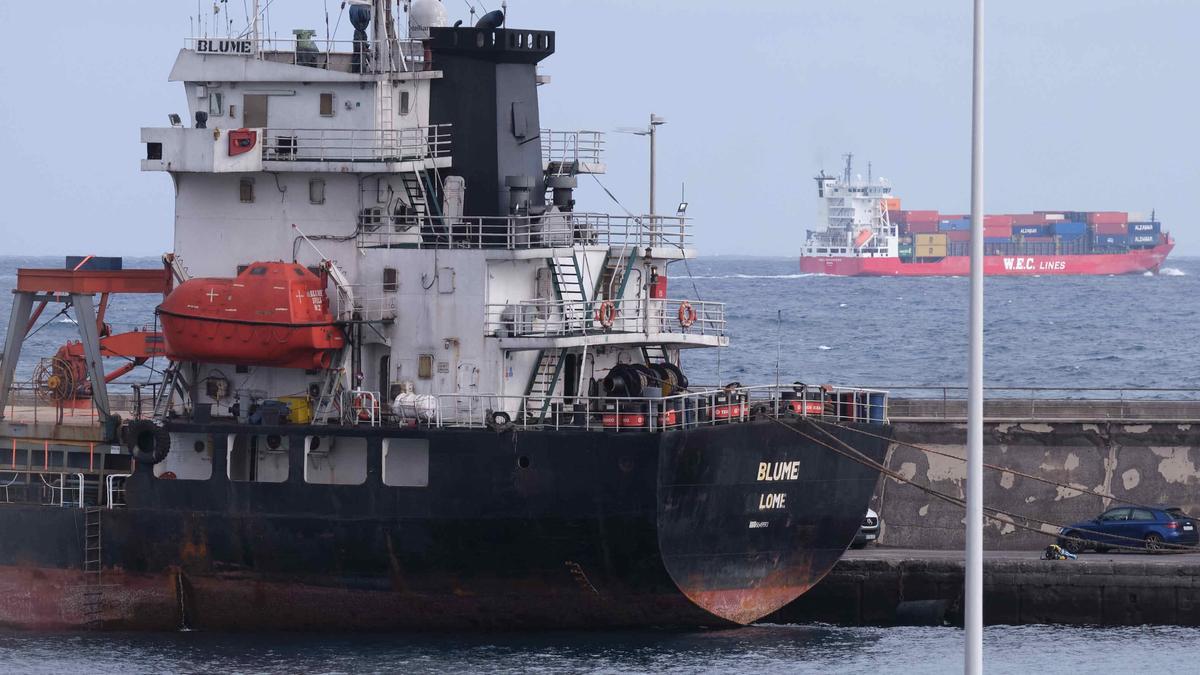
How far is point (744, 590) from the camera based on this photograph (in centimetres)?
3344

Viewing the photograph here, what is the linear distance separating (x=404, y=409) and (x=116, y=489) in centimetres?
574

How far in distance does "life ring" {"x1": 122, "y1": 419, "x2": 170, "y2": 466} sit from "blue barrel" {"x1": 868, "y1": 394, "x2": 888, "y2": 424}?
40.3ft

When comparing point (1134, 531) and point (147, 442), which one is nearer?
point (147, 442)

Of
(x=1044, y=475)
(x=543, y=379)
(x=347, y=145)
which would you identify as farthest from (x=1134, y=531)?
(x=347, y=145)

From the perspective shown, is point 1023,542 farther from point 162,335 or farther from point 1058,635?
point 162,335

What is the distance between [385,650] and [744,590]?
6167mm

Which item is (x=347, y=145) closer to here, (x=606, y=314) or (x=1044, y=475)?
(x=606, y=314)

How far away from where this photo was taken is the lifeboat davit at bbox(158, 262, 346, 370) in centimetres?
3262

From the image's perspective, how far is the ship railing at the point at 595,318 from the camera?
3291 cm

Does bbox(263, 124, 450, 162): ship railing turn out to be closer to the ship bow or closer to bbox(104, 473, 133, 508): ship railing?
bbox(104, 473, 133, 508): ship railing

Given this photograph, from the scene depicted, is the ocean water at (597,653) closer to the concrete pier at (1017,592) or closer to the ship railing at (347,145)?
the concrete pier at (1017,592)

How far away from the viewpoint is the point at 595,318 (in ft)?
109

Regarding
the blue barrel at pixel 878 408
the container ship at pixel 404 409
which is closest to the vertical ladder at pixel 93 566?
the container ship at pixel 404 409

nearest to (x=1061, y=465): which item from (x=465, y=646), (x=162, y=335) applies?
(x=465, y=646)
